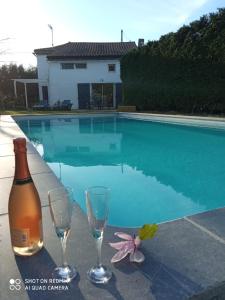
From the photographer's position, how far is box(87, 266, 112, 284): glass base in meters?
1.47

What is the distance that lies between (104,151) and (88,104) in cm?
1577

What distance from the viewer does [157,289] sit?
1425mm

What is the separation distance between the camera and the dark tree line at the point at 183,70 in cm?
1374

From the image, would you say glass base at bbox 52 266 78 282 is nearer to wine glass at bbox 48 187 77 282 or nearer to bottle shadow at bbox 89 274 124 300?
wine glass at bbox 48 187 77 282

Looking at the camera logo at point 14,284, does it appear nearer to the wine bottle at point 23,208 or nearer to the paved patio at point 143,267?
the paved patio at point 143,267

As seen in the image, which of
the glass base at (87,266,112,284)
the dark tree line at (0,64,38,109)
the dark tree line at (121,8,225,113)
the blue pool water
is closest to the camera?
the glass base at (87,266,112,284)

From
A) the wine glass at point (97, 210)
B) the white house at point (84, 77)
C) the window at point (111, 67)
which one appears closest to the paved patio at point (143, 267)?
the wine glass at point (97, 210)

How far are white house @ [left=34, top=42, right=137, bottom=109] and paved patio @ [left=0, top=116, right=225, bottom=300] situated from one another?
21.9 metres

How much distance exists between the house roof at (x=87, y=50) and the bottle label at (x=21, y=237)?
23.7 metres

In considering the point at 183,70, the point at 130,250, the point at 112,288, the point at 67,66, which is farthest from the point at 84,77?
the point at 112,288

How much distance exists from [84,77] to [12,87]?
782 cm

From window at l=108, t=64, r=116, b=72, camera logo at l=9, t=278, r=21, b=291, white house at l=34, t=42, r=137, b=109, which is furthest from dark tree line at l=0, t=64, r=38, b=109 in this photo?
camera logo at l=9, t=278, r=21, b=291

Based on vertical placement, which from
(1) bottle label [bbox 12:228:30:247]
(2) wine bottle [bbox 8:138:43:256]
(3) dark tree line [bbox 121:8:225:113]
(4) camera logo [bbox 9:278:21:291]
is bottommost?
(4) camera logo [bbox 9:278:21:291]

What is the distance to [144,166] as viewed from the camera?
6.97 m
